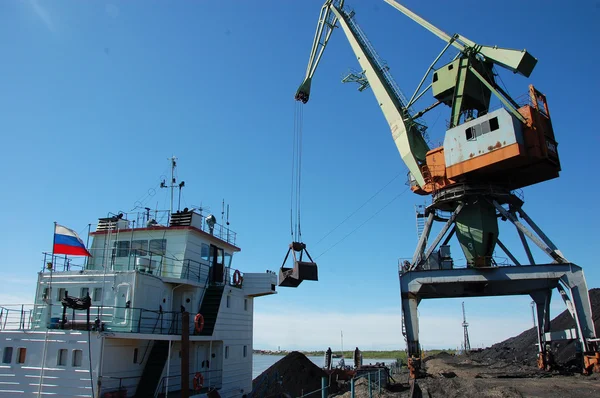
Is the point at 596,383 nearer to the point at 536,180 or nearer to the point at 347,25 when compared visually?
the point at 536,180

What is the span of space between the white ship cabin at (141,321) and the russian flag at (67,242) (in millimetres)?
1039

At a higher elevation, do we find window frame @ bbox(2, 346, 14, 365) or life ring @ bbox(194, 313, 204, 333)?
life ring @ bbox(194, 313, 204, 333)

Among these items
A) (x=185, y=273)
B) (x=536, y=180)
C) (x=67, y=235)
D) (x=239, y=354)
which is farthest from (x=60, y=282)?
(x=536, y=180)

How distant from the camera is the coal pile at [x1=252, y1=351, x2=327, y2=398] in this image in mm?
25866

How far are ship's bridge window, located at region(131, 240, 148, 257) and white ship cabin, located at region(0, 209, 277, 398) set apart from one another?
5cm

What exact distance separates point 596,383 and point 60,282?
21262mm

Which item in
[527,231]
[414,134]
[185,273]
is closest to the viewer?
[185,273]

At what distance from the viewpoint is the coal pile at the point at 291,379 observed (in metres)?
25.9

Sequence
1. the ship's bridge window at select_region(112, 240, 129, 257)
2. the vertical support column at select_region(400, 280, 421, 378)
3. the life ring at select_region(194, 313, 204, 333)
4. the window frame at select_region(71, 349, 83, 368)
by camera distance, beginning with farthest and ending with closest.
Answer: the vertical support column at select_region(400, 280, 421, 378)
the ship's bridge window at select_region(112, 240, 129, 257)
the life ring at select_region(194, 313, 204, 333)
the window frame at select_region(71, 349, 83, 368)

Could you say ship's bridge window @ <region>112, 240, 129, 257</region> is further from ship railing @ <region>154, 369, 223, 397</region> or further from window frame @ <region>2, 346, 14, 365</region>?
ship railing @ <region>154, 369, 223, 397</region>

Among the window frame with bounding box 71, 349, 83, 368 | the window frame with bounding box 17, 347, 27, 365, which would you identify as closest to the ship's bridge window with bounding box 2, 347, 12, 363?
the window frame with bounding box 17, 347, 27, 365

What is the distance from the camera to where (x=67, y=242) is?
16.0 meters

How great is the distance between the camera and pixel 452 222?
24.4 meters


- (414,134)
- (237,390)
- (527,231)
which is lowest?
(237,390)
